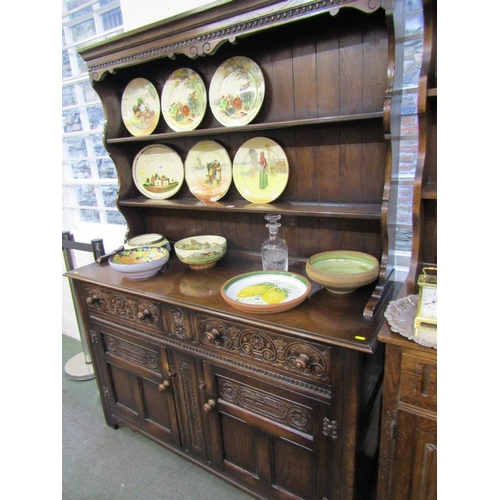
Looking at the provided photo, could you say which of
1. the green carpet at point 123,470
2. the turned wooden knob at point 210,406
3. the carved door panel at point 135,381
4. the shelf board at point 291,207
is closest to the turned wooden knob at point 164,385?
the carved door panel at point 135,381

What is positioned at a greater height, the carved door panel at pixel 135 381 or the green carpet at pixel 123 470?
the carved door panel at pixel 135 381

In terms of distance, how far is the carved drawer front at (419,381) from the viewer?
903 mm

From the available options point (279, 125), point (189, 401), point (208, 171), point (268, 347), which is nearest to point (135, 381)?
point (189, 401)

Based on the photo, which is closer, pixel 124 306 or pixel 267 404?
pixel 267 404

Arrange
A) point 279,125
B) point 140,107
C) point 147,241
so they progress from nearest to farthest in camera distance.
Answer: point 279,125, point 140,107, point 147,241

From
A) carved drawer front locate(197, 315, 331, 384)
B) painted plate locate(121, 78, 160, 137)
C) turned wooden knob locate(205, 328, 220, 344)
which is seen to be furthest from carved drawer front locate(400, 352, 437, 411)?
painted plate locate(121, 78, 160, 137)

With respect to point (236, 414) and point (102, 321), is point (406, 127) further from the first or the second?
point (102, 321)

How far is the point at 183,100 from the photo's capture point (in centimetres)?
162

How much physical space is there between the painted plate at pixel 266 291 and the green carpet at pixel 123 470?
0.98 meters

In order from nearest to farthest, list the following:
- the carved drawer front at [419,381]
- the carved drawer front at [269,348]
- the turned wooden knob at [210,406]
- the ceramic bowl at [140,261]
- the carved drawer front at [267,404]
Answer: the carved drawer front at [419,381] < the carved drawer front at [269,348] < the carved drawer front at [267,404] < the turned wooden knob at [210,406] < the ceramic bowl at [140,261]

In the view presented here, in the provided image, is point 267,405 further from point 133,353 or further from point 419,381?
point 133,353

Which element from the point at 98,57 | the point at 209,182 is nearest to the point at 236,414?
the point at 209,182

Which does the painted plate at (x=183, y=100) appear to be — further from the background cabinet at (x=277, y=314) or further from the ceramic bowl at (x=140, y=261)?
the ceramic bowl at (x=140, y=261)

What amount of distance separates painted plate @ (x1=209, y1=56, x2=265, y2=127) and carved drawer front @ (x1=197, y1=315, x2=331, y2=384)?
87 centimetres
